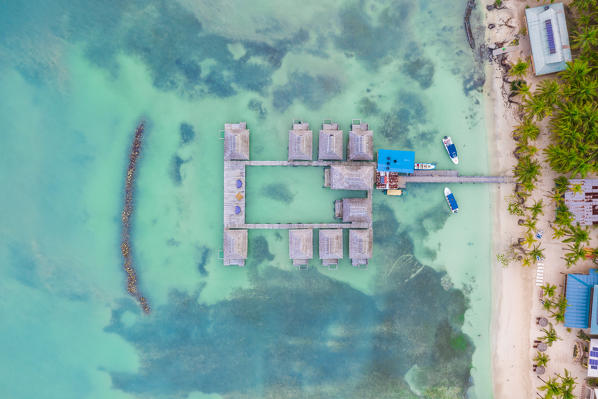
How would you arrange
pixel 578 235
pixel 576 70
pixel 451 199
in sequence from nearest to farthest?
pixel 576 70 → pixel 578 235 → pixel 451 199

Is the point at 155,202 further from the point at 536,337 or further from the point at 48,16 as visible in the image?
the point at 536,337

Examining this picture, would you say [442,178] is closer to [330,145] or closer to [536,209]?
[536,209]

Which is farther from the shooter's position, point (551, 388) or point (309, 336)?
point (309, 336)

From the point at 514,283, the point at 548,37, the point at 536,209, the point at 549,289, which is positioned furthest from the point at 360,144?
the point at 549,289

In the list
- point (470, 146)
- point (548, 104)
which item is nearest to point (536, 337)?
point (470, 146)

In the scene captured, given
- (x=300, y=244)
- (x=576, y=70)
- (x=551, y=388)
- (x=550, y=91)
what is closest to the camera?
(x=576, y=70)

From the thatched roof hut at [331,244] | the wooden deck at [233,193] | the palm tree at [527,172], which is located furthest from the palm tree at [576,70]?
the wooden deck at [233,193]

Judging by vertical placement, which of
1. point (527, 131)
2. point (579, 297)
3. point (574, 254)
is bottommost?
point (579, 297)
